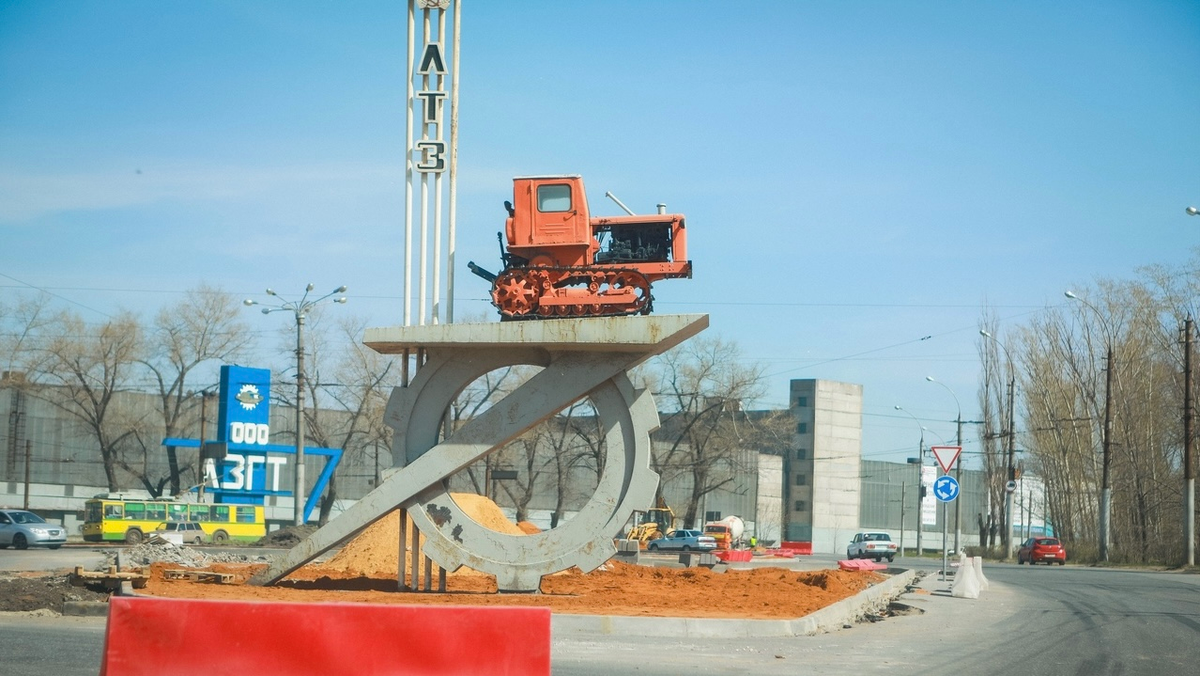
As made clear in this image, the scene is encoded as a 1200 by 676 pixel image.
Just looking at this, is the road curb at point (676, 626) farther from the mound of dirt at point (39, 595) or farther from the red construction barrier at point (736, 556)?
the red construction barrier at point (736, 556)

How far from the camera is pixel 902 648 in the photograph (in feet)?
46.0

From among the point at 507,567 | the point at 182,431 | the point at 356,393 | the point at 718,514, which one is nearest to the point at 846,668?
the point at 507,567

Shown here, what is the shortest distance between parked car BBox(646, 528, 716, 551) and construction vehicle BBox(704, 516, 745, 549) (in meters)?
1.47

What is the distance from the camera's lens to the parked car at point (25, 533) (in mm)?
41625

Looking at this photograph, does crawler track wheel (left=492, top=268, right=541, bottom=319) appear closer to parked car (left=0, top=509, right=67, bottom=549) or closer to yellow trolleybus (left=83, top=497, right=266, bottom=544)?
parked car (left=0, top=509, right=67, bottom=549)

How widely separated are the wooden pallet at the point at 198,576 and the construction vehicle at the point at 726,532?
128ft

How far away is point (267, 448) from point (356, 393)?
43.3 ft

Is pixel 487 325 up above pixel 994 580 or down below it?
above

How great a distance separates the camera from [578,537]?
17453 millimetres

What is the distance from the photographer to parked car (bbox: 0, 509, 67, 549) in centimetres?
4162

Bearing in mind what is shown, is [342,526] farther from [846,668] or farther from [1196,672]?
[1196,672]

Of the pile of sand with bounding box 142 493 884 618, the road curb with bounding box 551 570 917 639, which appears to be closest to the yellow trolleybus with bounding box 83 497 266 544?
the pile of sand with bounding box 142 493 884 618

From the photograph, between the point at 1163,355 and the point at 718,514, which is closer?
the point at 1163,355

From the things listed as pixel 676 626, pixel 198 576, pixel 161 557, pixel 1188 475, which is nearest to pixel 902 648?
pixel 676 626
